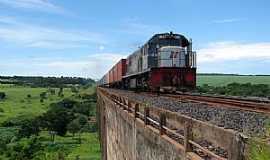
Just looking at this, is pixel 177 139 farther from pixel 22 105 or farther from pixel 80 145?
pixel 22 105

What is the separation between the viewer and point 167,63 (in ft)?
86.8

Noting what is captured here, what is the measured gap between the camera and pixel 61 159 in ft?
247

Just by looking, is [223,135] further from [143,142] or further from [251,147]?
[143,142]

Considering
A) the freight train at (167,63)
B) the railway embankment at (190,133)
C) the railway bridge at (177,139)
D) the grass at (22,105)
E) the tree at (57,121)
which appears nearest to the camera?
the railway bridge at (177,139)

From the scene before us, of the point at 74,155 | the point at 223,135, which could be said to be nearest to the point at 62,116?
the point at 74,155

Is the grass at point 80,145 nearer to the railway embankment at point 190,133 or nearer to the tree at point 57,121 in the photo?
the tree at point 57,121

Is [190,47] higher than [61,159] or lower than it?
higher

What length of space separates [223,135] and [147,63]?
72.0 feet

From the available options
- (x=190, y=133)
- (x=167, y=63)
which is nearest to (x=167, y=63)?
(x=167, y=63)

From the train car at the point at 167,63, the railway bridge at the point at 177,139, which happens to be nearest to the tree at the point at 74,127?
the train car at the point at 167,63

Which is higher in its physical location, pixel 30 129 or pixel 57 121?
pixel 57 121

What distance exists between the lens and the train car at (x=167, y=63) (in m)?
25.4

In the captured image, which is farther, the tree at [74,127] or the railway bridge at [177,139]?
the tree at [74,127]

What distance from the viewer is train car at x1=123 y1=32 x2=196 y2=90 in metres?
25.4
